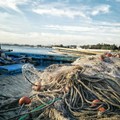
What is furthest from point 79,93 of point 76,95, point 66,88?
point 66,88

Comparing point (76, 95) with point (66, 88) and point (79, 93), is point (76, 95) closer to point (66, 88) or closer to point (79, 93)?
point (79, 93)

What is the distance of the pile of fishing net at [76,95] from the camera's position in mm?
5270

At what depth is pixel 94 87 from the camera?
20.2 ft

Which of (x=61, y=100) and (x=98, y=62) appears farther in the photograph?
(x=98, y=62)

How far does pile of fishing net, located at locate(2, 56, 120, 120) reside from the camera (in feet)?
17.3

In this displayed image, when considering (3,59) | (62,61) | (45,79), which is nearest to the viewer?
(45,79)

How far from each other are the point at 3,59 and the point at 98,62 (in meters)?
6.04

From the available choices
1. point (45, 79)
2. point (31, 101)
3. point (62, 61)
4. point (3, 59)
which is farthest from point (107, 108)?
point (62, 61)

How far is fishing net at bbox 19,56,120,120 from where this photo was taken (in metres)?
5.36

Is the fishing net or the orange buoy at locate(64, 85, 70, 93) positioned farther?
the orange buoy at locate(64, 85, 70, 93)

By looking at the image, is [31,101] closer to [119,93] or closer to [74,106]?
[74,106]

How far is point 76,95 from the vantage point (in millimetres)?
5918

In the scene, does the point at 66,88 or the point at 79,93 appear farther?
the point at 66,88

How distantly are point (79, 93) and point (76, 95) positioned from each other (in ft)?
0.30
